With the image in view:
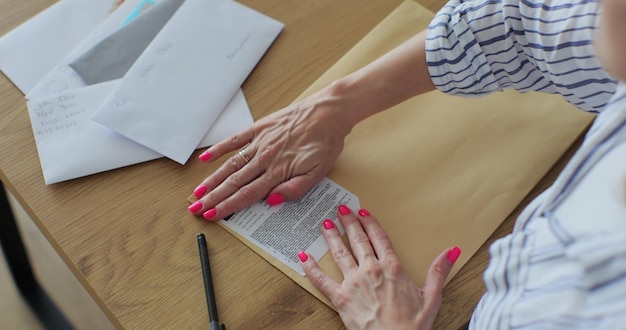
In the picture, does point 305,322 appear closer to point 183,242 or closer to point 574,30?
point 183,242

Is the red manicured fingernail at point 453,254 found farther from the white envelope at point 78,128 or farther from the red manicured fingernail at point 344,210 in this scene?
the white envelope at point 78,128

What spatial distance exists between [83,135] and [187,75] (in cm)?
17

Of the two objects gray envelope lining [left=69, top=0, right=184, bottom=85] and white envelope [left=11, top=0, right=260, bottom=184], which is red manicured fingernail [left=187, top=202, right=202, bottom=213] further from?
gray envelope lining [left=69, top=0, right=184, bottom=85]

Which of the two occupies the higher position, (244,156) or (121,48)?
(121,48)

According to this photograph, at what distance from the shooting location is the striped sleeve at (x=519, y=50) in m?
0.73

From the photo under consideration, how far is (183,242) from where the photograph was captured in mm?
795

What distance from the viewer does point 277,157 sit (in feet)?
2.86

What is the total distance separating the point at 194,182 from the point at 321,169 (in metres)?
0.17

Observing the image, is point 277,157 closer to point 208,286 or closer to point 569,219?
point 208,286

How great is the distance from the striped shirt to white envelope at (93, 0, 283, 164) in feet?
1.20

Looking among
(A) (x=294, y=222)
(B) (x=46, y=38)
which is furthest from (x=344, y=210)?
(B) (x=46, y=38)

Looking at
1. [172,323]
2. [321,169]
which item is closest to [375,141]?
[321,169]

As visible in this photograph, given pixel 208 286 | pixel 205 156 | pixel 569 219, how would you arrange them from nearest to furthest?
1. pixel 569 219
2. pixel 208 286
3. pixel 205 156

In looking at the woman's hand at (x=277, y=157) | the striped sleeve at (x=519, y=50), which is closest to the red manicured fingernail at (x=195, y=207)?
the woman's hand at (x=277, y=157)
